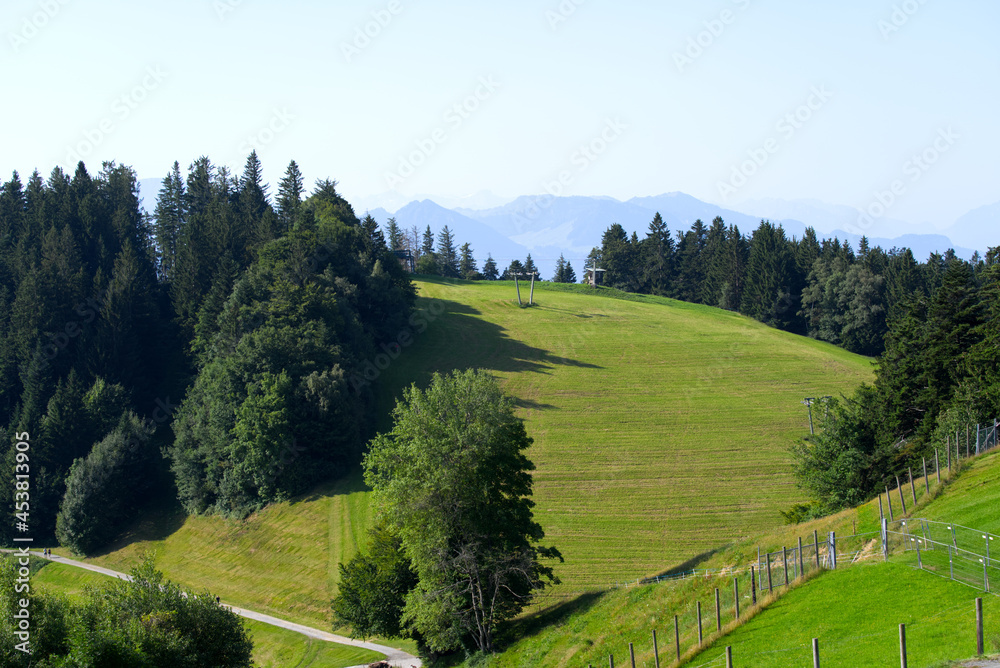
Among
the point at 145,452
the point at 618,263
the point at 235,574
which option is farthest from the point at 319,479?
the point at 618,263

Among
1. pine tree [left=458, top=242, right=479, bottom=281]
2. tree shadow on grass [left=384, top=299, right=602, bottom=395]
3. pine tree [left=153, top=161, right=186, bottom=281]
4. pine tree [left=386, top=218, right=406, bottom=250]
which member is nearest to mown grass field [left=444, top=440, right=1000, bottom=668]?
tree shadow on grass [left=384, top=299, right=602, bottom=395]

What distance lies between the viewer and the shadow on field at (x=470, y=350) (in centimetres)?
7200

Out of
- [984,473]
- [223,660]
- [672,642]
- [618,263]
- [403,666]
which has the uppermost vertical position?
[618,263]

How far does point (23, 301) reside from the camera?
75625mm

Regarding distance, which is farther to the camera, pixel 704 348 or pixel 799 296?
pixel 799 296

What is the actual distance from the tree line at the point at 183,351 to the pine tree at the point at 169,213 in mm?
7514

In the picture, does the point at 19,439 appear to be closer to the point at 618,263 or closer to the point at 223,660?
the point at 223,660

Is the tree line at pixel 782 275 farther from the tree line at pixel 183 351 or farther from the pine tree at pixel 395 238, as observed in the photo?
the tree line at pixel 183 351

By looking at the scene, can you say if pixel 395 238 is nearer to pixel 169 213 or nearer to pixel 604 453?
pixel 169 213

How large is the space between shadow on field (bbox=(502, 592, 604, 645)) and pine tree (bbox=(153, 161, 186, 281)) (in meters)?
86.0

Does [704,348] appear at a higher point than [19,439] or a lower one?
higher

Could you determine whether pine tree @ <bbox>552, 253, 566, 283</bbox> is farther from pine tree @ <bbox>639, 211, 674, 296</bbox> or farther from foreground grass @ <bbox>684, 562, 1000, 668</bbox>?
foreground grass @ <bbox>684, 562, 1000, 668</bbox>

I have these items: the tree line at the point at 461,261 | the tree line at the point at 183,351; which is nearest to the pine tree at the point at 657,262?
the tree line at the point at 461,261

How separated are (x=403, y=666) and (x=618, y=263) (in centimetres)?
10859
